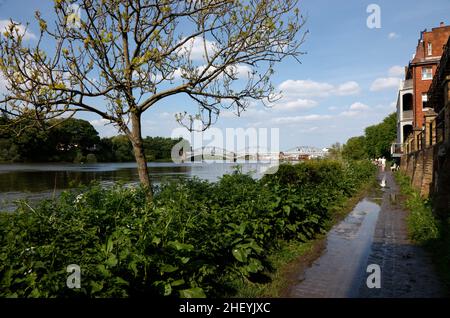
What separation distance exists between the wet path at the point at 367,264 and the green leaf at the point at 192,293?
5.35 feet

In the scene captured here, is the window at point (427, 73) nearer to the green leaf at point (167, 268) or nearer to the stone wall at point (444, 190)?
the stone wall at point (444, 190)

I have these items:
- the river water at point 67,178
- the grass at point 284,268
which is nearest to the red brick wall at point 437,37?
the river water at point 67,178

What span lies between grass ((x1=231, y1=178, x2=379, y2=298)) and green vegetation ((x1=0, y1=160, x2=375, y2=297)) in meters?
0.11

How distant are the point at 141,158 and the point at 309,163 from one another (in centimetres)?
1026

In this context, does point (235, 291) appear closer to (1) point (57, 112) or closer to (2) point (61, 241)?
(2) point (61, 241)

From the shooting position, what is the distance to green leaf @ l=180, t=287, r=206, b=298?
4.43 metres

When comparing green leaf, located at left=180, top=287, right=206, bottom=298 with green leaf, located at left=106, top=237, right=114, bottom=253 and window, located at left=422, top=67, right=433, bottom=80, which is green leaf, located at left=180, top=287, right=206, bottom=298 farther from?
window, located at left=422, top=67, right=433, bottom=80

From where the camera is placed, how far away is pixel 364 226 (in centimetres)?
1076

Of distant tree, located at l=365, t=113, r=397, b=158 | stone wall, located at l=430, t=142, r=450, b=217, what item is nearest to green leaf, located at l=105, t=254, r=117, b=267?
stone wall, located at l=430, t=142, r=450, b=217

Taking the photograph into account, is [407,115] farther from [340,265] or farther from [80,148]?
[80,148]

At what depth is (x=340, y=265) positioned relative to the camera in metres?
6.81

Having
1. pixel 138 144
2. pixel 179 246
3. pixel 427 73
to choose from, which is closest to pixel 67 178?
pixel 138 144
